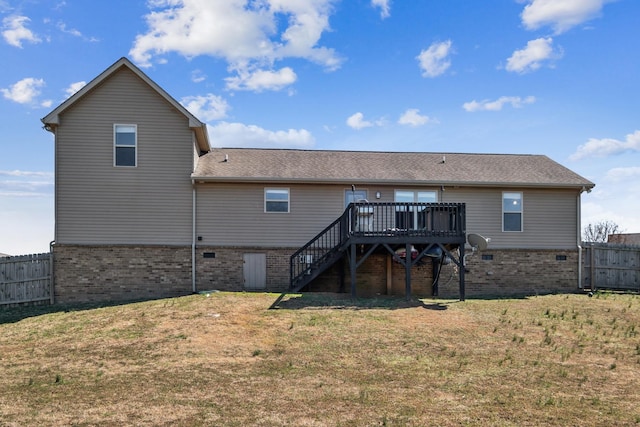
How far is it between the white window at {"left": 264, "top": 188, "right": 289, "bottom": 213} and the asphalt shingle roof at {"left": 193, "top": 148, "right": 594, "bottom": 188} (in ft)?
1.97

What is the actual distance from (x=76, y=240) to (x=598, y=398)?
49.6 ft

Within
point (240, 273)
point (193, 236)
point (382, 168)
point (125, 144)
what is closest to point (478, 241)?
point (382, 168)

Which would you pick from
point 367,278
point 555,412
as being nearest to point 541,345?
point 555,412

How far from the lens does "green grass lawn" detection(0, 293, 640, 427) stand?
629cm

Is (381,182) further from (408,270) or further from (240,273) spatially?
(240,273)

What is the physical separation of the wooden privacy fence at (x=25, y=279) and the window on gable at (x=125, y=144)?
398 cm

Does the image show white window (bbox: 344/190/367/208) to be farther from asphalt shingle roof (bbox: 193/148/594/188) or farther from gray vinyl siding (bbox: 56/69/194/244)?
gray vinyl siding (bbox: 56/69/194/244)

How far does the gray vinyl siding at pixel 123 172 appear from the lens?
15648mm

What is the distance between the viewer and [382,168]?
17.6 meters

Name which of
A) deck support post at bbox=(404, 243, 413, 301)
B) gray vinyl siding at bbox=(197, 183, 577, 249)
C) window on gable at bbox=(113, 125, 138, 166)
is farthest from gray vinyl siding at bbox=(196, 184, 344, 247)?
deck support post at bbox=(404, 243, 413, 301)

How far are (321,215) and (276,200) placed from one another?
1668 millimetres

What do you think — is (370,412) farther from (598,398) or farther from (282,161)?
(282,161)

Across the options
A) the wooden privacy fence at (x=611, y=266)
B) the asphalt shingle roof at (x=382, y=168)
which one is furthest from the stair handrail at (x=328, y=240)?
the wooden privacy fence at (x=611, y=266)

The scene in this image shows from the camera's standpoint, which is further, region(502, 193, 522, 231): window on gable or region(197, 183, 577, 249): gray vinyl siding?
region(502, 193, 522, 231): window on gable
